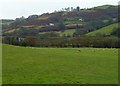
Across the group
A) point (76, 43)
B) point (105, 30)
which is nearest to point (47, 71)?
point (76, 43)

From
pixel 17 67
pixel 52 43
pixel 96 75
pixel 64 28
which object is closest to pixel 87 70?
pixel 96 75

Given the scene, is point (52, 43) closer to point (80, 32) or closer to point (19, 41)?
point (19, 41)

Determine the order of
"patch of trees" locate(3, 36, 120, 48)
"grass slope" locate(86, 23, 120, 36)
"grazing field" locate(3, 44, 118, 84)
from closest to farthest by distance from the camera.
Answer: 1. "grazing field" locate(3, 44, 118, 84)
2. "patch of trees" locate(3, 36, 120, 48)
3. "grass slope" locate(86, 23, 120, 36)

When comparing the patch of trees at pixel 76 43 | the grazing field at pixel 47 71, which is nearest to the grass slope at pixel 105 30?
the patch of trees at pixel 76 43

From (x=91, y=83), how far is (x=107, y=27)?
144 m

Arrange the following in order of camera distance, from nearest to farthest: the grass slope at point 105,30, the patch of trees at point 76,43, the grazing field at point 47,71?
the grazing field at point 47,71
the patch of trees at point 76,43
the grass slope at point 105,30

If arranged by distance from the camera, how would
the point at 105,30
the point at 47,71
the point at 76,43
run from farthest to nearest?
the point at 105,30 < the point at 76,43 < the point at 47,71

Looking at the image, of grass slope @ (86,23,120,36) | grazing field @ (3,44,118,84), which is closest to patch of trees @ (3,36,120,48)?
grass slope @ (86,23,120,36)

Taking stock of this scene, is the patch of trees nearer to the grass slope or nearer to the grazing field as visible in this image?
the grass slope

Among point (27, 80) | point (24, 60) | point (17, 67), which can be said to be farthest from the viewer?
point (24, 60)

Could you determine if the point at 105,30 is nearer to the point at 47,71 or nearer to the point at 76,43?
the point at 76,43

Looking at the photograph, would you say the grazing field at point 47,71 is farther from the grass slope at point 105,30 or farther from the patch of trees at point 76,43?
the grass slope at point 105,30

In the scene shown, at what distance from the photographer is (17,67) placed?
122 ft

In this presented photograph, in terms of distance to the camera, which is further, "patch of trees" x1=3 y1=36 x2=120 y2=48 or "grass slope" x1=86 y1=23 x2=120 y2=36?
Result: "grass slope" x1=86 y1=23 x2=120 y2=36
